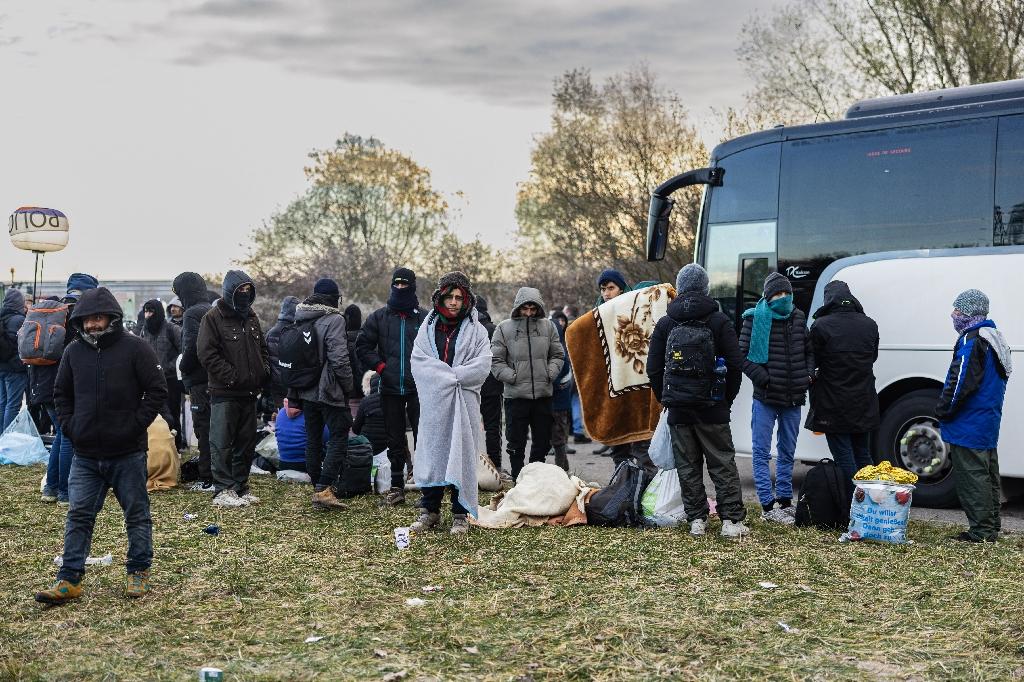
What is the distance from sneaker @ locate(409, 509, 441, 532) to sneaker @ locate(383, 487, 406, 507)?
1216mm

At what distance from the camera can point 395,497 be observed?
9.46 metres

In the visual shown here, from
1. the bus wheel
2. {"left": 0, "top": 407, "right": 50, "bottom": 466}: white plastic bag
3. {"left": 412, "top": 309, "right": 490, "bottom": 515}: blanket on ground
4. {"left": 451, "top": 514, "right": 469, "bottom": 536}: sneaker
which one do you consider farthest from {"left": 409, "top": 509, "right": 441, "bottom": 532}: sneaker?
{"left": 0, "top": 407, "right": 50, "bottom": 466}: white plastic bag

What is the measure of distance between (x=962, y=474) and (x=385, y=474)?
517cm

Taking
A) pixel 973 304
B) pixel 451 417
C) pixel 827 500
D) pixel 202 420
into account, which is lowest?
pixel 827 500

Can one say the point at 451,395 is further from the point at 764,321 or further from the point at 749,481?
the point at 749,481

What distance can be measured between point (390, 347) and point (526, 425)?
1.61 metres

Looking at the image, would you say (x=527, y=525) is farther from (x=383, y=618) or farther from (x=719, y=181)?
(x=719, y=181)

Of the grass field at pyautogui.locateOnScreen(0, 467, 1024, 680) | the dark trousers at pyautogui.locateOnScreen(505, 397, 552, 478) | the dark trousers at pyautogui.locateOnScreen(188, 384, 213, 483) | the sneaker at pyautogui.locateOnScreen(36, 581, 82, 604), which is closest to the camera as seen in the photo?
the grass field at pyautogui.locateOnScreen(0, 467, 1024, 680)

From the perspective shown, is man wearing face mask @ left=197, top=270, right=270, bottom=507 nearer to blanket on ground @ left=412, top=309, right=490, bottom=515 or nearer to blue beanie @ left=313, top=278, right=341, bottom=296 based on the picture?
blue beanie @ left=313, top=278, right=341, bottom=296

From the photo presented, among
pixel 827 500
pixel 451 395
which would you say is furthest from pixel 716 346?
pixel 451 395

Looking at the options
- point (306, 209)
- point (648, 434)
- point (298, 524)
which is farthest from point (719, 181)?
point (306, 209)

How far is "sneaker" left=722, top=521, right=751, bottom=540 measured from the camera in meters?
7.81

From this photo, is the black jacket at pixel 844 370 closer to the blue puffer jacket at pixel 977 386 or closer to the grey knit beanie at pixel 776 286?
the grey knit beanie at pixel 776 286

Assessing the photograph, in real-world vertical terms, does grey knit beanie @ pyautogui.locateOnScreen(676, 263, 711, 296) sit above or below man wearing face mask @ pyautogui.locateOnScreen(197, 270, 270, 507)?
above
